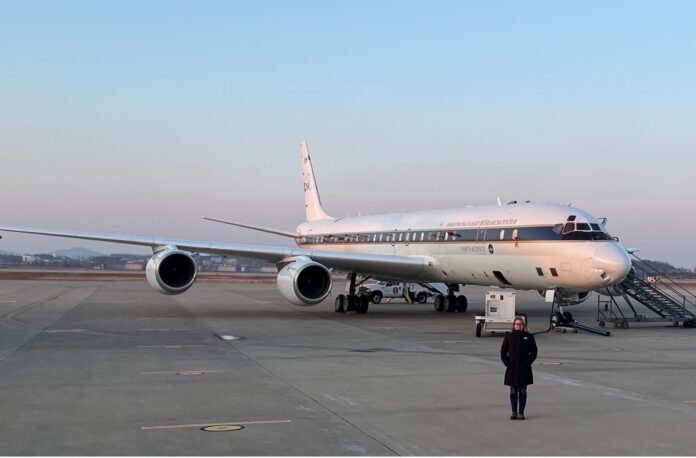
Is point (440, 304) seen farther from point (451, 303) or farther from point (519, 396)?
point (519, 396)

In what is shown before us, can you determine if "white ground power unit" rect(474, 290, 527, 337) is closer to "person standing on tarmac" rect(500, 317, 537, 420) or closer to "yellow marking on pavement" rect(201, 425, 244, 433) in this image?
"person standing on tarmac" rect(500, 317, 537, 420)

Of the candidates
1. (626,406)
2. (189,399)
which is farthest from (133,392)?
(626,406)

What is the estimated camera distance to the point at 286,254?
83.1 feet

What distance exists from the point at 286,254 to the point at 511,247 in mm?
7629

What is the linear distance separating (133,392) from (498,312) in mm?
12001

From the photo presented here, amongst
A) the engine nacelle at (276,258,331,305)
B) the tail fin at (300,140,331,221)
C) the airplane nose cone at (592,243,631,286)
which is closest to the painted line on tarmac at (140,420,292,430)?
the airplane nose cone at (592,243,631,286)

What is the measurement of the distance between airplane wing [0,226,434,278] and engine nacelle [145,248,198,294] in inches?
30.3

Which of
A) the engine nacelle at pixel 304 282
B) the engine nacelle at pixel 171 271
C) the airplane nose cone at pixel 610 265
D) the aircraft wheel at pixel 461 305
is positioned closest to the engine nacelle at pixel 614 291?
the airplane nose cone at pixel 610 265

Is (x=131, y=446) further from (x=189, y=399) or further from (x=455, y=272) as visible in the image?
(x=455, y=272)

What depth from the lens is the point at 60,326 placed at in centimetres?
2119

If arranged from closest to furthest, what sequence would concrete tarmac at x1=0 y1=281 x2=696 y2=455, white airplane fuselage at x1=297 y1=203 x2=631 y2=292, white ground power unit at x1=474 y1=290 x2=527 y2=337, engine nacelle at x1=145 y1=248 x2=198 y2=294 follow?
concrete tarmac at x1=0 y1=281 x2=696 y2=455 < white ground power unit at x1=474 y1=290 x2=527 y2=337 < white airplane fuselage at x1=297 y1=203 x2=631 y2=292 < engine nacelle at x1=145 y1=248 x2=198 y2=294

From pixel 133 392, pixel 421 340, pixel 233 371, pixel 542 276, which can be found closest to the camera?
pixel 133 392

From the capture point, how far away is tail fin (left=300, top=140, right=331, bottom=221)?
39.6 m

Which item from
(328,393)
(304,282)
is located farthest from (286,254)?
(328,393)
